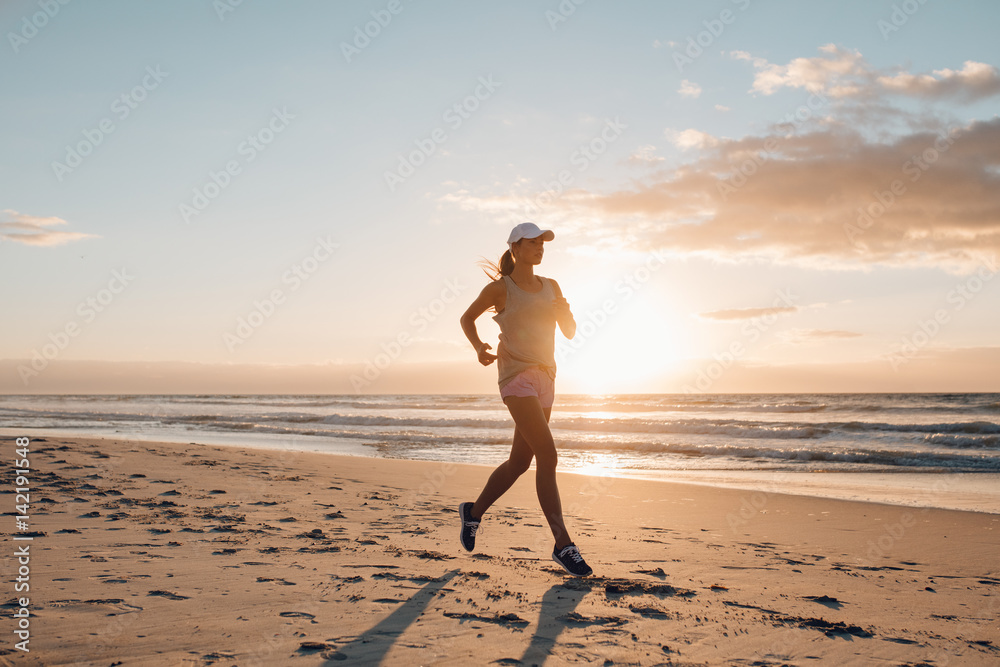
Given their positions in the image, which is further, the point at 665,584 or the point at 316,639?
the point at 665,584

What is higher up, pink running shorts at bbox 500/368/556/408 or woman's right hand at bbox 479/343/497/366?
woman's right hand at bbox 479/343/497/366

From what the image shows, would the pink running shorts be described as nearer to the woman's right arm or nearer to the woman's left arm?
the woman's right arm

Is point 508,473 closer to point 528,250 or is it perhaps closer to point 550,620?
point 550,620

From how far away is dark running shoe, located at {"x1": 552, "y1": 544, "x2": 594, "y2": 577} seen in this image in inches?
143

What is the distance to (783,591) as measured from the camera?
3592mm

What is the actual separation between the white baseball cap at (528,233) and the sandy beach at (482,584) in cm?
200

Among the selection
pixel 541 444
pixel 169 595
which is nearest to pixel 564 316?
pixel 541 444

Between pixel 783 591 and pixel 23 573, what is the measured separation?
4.01m

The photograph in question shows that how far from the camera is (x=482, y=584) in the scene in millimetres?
3508

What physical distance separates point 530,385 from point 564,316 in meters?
0.51

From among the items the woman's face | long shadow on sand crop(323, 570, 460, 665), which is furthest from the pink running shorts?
long shadow on sand crop(323, 570, 460, 665)

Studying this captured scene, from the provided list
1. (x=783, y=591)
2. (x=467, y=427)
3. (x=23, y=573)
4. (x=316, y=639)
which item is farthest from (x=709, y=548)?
(x=467, y=427)

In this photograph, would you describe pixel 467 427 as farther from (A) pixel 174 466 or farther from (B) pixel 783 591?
(B) pixel 783 591

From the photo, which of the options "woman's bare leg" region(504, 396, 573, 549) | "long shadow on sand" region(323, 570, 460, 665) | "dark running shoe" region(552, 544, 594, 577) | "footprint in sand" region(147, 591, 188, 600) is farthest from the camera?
"woman's bare leg" region(504, 396, 573, 549)
